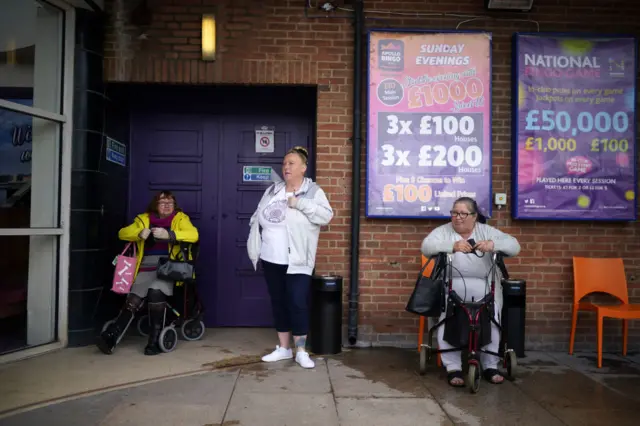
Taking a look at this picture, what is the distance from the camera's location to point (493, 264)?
4293 millimetres

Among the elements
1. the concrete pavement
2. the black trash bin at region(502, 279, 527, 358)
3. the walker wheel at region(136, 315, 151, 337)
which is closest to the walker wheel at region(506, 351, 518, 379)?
the concrete pavement

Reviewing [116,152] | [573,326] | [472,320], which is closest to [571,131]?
[573,326]

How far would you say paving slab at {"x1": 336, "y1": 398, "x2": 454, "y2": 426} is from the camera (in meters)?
3.51

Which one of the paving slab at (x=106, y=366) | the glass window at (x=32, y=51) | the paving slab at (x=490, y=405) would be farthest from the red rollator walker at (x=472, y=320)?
the glass window at (x=32, y=51)

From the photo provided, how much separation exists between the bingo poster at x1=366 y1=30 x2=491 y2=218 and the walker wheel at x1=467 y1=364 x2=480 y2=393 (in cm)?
184

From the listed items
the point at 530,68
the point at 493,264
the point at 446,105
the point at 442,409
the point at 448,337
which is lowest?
the point at 442,409

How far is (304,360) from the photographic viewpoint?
15.5ft

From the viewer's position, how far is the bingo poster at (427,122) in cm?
550

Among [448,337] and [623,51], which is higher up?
[623,51]

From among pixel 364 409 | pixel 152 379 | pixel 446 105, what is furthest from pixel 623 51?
pixel 152 379

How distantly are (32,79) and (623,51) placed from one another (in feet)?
19.7

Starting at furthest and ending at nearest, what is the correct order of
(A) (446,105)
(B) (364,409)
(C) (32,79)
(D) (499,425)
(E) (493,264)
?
1. (A) (446,105)
2. (C) (32,79)
3. (E) (493,264)
4. (B) (364,409)
5. (D) (499,425)

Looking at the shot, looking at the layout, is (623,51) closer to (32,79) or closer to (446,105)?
(446,105)

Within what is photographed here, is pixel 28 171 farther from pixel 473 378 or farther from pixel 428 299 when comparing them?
pixel 473 378
